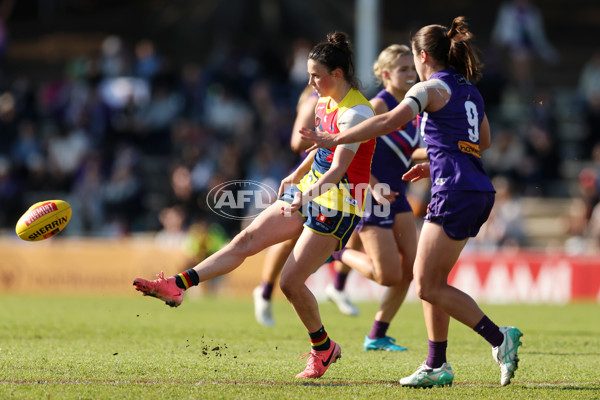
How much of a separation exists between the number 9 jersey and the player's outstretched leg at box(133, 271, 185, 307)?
72.2 inches

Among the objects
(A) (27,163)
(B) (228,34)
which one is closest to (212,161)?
(A) (27,163)

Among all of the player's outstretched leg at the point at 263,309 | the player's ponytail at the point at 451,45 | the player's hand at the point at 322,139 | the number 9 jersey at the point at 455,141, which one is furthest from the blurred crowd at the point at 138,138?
the player's hand at the point at 322,139

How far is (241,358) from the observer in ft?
23.7

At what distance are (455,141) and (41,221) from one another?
324 centimetres

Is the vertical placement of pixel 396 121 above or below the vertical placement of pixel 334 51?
below

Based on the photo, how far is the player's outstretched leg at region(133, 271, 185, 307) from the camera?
6.07 metres

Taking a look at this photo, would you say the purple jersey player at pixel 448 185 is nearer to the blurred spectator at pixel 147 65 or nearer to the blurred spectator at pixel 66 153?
the blurred spectator at pixel 66 153

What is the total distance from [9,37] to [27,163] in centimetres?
732

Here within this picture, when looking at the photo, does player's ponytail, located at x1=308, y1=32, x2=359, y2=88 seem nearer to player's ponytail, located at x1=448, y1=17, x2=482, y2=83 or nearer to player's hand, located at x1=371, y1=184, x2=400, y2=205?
player's ponytail, located at x1=448, y1=17, x2=482, y2=83

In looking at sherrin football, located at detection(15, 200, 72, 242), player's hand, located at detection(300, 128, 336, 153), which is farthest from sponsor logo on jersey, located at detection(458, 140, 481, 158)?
sherrin football, located at detection(15, 200, 72, 242)

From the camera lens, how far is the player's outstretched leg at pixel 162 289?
19.9ft

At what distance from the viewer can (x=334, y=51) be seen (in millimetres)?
6500

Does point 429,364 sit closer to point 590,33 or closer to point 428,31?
point 428,31

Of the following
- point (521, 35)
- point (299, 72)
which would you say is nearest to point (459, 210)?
point (299, 72)
